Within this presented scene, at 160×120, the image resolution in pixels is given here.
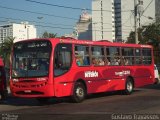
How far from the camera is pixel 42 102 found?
20.5 m

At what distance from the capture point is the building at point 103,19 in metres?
108

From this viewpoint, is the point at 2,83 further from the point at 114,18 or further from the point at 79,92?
the point at 114,18

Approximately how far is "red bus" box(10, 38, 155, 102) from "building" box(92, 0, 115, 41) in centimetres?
8276

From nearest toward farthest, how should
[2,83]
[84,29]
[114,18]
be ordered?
[2,83], [114,18], [84,29]

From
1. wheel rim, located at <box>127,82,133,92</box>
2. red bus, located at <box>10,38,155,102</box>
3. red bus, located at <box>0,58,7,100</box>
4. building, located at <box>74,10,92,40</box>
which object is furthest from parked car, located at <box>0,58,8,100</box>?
building, located at <box>74,10,92,40</box>

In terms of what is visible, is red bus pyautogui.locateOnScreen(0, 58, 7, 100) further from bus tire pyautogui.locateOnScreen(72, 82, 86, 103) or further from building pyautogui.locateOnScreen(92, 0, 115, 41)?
building pyautogui.locateOnScreen(92, 0, 115, 41)

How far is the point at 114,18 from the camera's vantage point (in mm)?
109438

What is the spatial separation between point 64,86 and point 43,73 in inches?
42.8

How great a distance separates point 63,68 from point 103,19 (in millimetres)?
94498

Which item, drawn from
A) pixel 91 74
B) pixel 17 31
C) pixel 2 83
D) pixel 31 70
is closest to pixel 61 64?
pixel 31 70

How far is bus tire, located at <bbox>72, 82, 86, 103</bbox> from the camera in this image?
19283mm

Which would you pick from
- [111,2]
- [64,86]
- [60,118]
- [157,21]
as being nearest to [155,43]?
[157,21]

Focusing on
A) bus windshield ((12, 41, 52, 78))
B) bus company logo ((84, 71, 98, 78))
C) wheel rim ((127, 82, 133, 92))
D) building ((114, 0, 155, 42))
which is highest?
building ((114, 0, 155, 42))

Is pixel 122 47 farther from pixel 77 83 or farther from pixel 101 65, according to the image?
pixel 77 83
